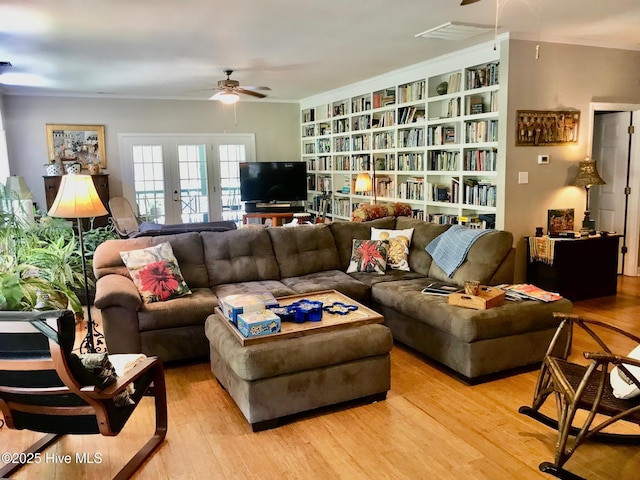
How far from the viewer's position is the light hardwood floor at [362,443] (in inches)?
91.7

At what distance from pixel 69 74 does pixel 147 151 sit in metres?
2.38

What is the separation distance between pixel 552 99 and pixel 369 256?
2.56 m

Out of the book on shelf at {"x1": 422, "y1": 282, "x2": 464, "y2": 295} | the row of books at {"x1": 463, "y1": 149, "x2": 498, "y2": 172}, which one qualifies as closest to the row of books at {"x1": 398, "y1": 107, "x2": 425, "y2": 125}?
the row of books at {"x1": 463, "y1": 149, "x2": 498, "y2": 172}

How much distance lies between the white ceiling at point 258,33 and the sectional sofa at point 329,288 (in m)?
1.76

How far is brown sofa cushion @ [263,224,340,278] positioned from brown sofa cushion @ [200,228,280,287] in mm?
77

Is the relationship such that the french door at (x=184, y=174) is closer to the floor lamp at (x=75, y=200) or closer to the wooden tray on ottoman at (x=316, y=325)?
the floor lamp at (x=75, y=200)

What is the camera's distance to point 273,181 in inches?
346

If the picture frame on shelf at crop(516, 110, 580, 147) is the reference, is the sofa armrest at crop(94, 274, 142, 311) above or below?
below

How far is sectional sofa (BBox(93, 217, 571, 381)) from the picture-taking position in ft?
10.6

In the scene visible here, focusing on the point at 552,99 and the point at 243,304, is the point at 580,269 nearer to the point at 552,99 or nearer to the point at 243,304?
the point at 552,99

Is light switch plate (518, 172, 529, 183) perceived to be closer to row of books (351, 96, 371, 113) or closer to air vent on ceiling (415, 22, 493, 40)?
air vent on ceiling (415, 22, 493, 40)

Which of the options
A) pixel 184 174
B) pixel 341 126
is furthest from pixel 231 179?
pixel 341 126

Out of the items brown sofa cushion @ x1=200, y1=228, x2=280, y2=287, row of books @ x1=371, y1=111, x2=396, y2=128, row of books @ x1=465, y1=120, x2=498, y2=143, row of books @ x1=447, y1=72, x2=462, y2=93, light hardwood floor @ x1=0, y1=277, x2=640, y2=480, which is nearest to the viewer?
light hardwood floor @ x1=0, y1=277, x2=640, y2=480

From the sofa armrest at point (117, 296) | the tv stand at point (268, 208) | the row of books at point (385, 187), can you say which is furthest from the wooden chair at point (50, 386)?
the tv stand at point (268, 208)
